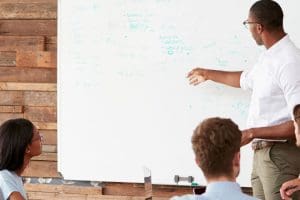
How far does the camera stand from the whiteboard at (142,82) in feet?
11.4

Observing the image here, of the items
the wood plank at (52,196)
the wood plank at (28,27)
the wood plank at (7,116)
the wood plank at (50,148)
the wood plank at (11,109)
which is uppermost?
the wood plank at (28,27)

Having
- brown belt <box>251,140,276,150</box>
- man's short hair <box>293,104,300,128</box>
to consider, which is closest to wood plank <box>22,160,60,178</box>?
brown belt <box>251,140,276,150</box>

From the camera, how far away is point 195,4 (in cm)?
350

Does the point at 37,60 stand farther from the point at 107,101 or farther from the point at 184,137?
the point at 184,137

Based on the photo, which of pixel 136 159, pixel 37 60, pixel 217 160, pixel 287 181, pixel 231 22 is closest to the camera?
pixel 217 160

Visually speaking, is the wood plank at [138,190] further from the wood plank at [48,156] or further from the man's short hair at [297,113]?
the man's short hair at [297,113]

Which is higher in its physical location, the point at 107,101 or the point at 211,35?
the point at 211,35

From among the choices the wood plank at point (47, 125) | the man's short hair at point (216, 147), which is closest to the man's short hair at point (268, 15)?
the man's short hair at point (216, 147)

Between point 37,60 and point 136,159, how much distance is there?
2.87 feet

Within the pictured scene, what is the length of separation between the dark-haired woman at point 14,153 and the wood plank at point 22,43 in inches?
50.5

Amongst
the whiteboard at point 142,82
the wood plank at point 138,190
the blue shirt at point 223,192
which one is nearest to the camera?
the blue shirt at point 223,192

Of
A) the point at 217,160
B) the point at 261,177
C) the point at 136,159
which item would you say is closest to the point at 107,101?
the point at 136,159

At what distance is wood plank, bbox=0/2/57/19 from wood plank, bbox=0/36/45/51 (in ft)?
0.42

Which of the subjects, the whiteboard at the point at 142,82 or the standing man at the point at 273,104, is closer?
the standing man at the point at 273,104
